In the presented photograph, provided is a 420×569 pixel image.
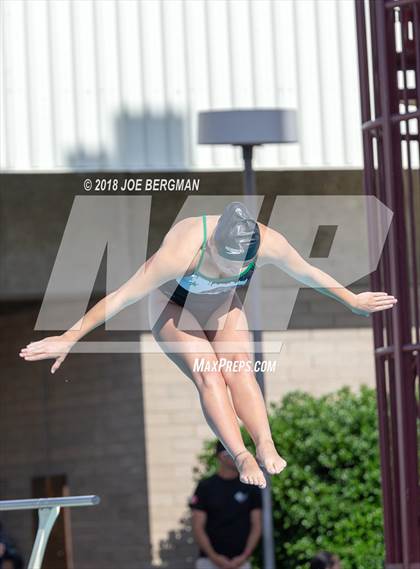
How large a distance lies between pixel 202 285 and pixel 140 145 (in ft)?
20.5

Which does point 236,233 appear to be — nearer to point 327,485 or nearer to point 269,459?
point 269,459

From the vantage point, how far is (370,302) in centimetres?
590

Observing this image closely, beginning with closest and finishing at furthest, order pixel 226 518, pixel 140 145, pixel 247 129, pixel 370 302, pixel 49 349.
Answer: pixel 49 349, pixel 370 302, pixel 247 129, pixel 226 518, pixel 140 145

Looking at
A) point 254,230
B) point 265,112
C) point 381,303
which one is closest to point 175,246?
point 254,230

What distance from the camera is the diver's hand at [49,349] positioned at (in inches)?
208

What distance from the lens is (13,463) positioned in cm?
1303

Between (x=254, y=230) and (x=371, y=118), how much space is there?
2771mm

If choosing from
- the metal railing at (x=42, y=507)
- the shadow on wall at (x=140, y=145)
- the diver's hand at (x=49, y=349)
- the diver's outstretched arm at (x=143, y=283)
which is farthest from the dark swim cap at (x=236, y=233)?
the shadow on wall at (x=140, y=145)

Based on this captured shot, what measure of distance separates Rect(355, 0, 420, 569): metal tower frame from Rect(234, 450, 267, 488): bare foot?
8.39 ft

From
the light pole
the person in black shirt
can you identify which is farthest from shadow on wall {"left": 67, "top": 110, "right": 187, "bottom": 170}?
the light pole

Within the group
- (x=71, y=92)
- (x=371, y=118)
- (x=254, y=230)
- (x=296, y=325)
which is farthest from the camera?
(x=296, y=325)

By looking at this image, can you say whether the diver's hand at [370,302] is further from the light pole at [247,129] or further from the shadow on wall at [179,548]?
the shadow on wall at [179,548]

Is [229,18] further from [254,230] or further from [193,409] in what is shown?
[254,230]

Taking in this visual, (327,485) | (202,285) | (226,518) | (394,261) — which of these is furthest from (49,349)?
(327,485)
